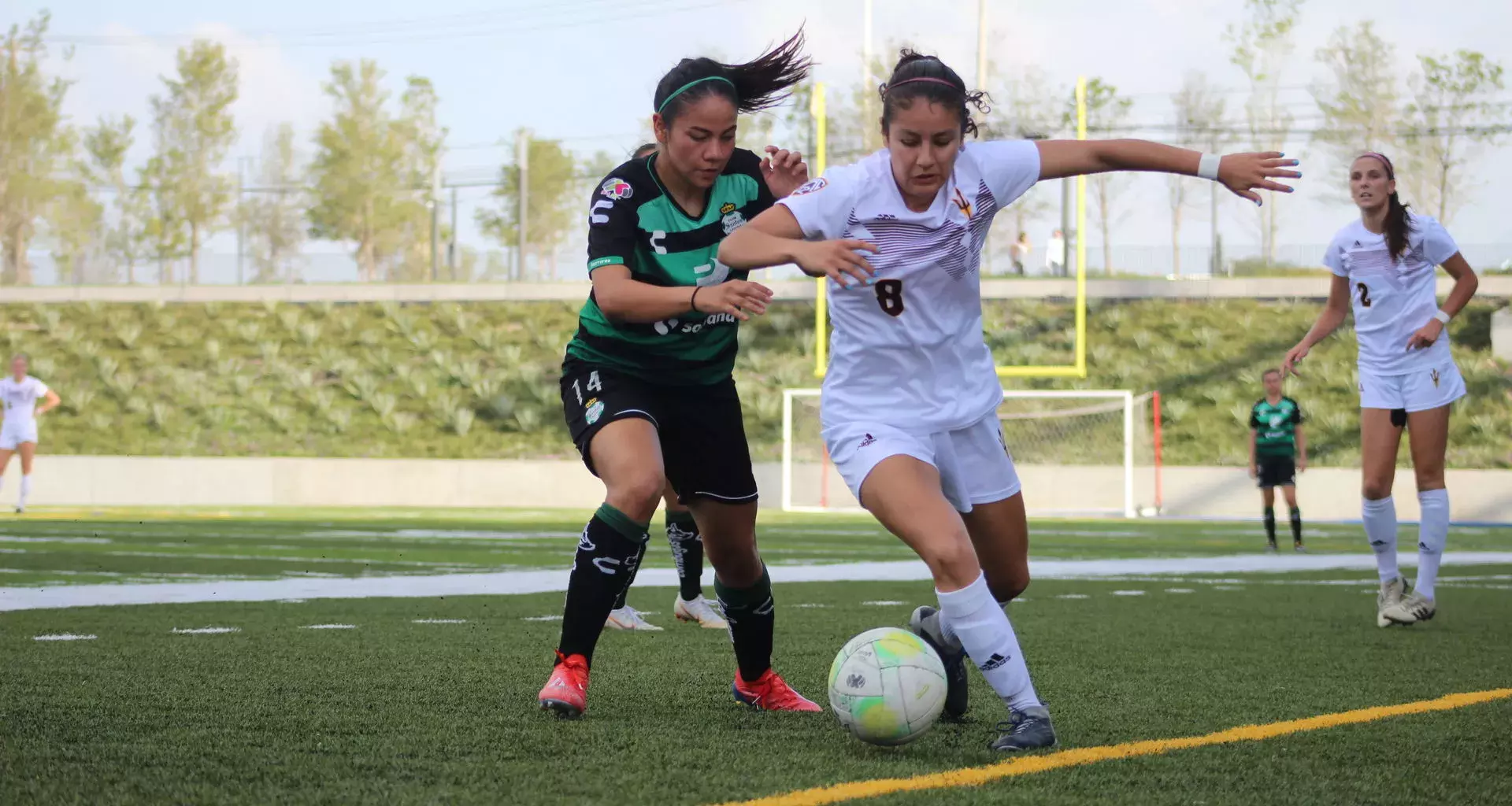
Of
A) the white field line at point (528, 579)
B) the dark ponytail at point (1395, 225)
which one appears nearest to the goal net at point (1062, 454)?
the white field line at point (528, 579)

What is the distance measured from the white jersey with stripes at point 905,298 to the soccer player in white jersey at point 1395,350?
3.91 m

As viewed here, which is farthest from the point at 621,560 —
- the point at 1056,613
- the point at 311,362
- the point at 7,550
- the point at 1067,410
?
the point at 311,362

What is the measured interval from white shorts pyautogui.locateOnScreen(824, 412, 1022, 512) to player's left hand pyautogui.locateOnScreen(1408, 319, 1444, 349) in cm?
397

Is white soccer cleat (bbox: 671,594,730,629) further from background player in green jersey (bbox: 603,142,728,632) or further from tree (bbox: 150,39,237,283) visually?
tree (bbox: 150,39,237,283)

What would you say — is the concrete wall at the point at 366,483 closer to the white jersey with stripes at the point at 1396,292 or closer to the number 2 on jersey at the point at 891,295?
the white jersey with stripes at the point at 1396,292

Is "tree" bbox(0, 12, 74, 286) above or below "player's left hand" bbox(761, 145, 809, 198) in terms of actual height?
above

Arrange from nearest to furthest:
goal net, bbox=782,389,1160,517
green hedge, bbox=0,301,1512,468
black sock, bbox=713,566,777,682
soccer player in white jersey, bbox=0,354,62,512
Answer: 1. black sock, bbox=713,566,777,682
2. soccer player in white jersey, bbox=0,354,62,512
3. goal net, bbox=782,389,1160,517
4. green hedge, bbox=0,301,1512,468

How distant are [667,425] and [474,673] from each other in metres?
1.37

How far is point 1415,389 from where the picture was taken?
8031mm

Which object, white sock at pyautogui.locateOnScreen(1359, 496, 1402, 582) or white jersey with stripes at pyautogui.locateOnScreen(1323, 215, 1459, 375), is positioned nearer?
white jersey with stripes at pyautogui.locateOnScreen(1323, 215, 1459, 375)

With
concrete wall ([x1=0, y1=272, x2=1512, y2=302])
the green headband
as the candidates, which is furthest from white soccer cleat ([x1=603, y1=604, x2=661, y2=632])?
concrete wall ([x1=0, y1=272, x2=1512, y2=302])

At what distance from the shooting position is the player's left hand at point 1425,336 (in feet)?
25.7

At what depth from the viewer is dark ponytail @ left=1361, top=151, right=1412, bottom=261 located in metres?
8.02

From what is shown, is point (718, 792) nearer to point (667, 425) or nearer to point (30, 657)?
point (667, 425)
